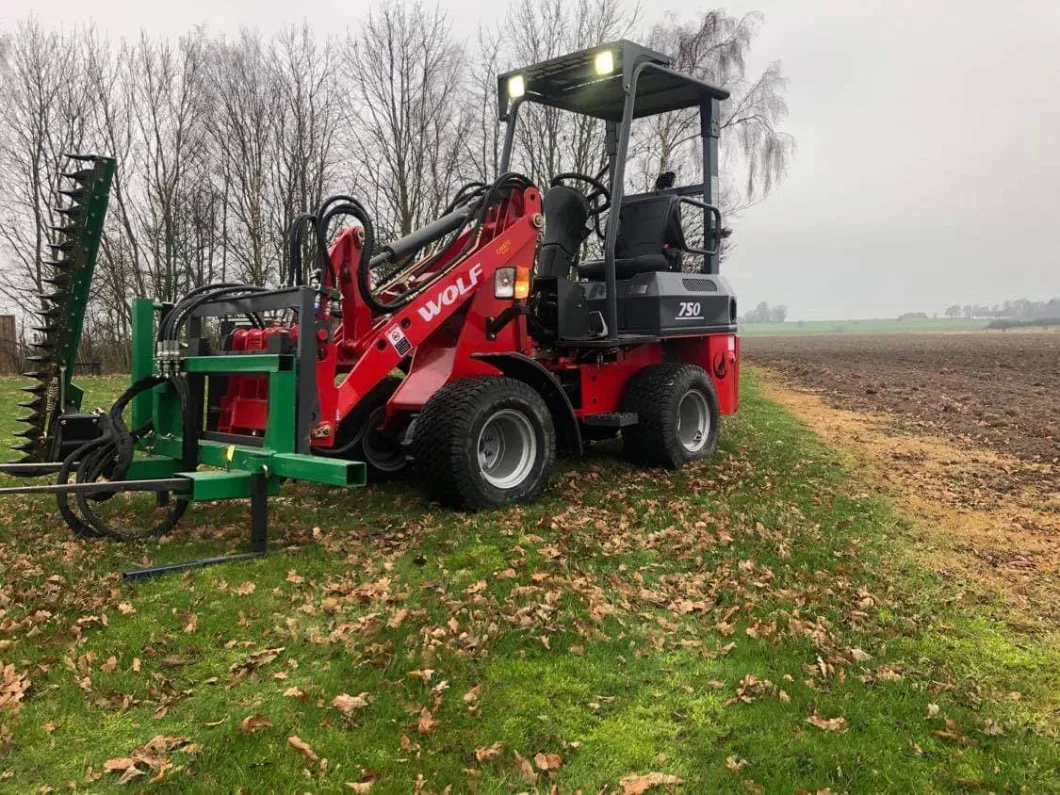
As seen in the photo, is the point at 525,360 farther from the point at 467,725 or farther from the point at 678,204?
the point at 467,725

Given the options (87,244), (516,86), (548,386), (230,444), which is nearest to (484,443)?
(548,386)

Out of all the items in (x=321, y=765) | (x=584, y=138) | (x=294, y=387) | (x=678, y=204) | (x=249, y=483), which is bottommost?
(x=321, y=765)

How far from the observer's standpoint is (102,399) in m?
14.1

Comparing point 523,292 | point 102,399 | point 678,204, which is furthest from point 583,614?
point 102,399

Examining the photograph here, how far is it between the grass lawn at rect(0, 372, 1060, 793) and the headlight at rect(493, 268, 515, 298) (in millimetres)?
1758

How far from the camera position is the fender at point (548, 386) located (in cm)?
625

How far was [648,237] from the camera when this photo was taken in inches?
304

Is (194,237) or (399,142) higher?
(399,142)

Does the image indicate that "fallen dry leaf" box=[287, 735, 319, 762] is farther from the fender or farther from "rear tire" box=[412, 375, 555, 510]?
the fender

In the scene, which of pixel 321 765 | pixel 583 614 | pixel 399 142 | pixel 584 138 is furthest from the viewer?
pixel 399 142

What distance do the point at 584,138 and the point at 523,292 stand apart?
15802 mm

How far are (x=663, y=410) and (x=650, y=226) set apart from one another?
1.77 metres

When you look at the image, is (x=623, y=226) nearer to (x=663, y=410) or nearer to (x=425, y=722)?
(x=663, y=410)

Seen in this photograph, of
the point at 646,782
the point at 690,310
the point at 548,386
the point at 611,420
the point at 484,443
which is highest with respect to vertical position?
the point at 690,310
